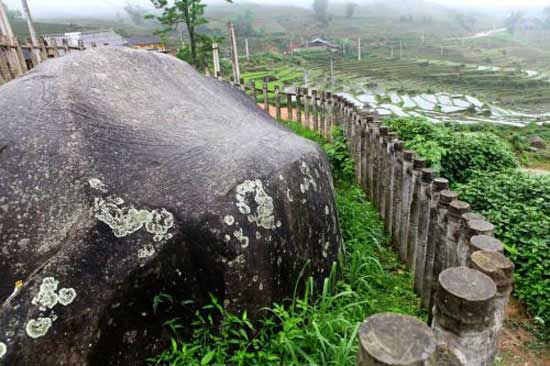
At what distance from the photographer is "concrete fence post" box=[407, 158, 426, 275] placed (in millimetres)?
3733

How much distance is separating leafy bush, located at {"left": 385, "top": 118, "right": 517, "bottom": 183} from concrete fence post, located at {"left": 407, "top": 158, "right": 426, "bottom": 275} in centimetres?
157

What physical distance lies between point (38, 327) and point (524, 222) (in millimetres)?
4536

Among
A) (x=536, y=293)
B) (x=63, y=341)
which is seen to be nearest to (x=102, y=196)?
(x=63, y=341)

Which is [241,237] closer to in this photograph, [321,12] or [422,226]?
[422,226]

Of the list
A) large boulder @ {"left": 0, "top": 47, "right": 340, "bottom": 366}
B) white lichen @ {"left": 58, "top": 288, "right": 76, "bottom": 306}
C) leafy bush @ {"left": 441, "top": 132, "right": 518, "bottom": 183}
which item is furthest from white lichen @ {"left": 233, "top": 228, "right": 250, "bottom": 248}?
leafy bush @ {"left": 441, "top": 132, "right": 518, "bottom": 183}

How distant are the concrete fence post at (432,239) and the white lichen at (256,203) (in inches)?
60.1

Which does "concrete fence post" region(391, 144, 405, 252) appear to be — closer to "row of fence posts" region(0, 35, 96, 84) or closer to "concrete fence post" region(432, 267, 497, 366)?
"concrete fence post" region(432, 267, 497, 366)

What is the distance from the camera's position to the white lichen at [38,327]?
77.8 inches

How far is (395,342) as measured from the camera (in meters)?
1.27

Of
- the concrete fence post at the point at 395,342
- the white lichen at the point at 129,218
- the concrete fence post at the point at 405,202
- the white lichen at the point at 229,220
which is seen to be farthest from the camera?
the concrete fence post at the point at 405,202

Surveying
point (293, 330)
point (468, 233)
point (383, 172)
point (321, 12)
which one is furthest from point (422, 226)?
point (321, 12)

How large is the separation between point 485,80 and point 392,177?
44694 millimetres

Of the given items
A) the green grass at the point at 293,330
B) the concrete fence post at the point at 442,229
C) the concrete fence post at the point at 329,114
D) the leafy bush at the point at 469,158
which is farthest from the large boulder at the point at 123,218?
the concrete fence post at the point at 329,114

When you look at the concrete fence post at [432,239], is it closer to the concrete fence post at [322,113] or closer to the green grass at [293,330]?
the green grass at [293,330]
